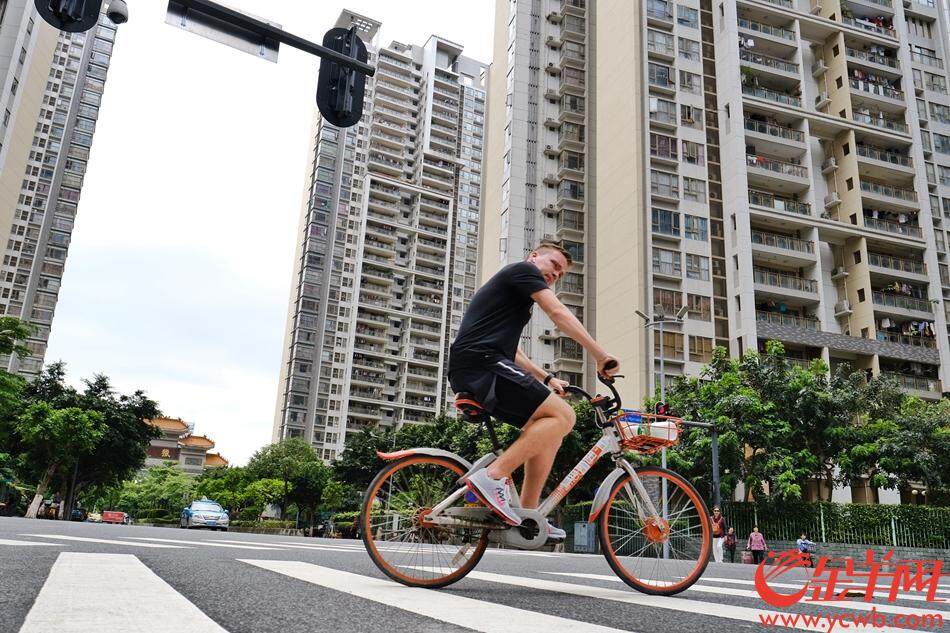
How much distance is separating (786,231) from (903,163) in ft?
31.7

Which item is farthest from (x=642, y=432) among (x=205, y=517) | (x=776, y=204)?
(x=776, y=204)

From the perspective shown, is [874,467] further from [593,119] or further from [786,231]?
[593,119]

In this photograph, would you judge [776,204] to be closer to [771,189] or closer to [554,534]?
[771,189]

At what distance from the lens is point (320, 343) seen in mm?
89750

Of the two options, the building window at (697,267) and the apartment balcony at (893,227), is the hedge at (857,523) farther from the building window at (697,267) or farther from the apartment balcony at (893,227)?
the apartment balcony at (893,227)

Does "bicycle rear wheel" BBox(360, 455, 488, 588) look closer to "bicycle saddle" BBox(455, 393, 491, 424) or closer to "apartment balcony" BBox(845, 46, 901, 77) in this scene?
"bicycle saddle" BBox(455, 393, 491, 424)

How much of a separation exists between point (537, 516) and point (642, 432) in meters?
0.83

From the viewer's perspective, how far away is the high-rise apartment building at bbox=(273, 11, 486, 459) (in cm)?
8794

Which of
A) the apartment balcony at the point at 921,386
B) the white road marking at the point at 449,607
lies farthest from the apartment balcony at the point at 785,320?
the white road marking at the point at 449,607

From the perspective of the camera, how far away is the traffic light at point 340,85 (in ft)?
25.7

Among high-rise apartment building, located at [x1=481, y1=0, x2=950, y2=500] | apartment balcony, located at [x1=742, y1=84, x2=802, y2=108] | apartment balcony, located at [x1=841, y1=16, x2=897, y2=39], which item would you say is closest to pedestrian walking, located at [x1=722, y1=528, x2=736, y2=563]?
high-rise apartment building, located at [x1=481, y1=0, x2=950, y2=500]

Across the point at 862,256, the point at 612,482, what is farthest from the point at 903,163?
the point at 612,482

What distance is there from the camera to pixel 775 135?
47188 mm

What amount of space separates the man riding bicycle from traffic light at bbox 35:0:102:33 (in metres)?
4.83
